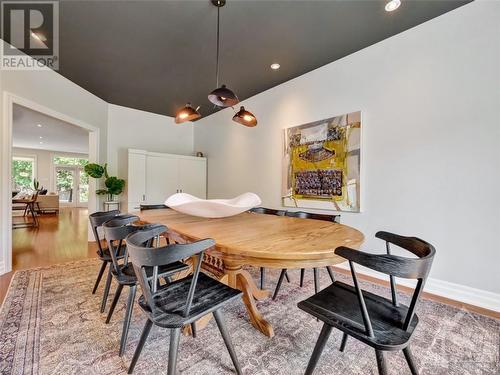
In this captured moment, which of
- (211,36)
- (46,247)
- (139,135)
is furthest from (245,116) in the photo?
(46,247)

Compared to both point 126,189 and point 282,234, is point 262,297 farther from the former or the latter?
point 126,189

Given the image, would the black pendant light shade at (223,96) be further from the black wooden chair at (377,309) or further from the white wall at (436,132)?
the white wall at (436,132)

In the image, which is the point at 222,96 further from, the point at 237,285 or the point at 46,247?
the point at 46,247

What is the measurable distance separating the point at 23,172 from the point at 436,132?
13.6m

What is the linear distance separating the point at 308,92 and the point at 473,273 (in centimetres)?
274

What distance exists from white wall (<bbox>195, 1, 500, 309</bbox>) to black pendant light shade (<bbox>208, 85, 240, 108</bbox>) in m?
1.65

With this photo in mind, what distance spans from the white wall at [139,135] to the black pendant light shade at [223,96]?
11.3 feet

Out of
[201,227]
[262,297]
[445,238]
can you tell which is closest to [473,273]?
[445,238]

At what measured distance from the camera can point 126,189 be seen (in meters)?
4.39

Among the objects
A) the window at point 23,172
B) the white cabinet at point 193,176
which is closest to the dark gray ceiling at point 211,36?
the white cabinet at point 193,176

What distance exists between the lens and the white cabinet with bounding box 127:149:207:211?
4277mm

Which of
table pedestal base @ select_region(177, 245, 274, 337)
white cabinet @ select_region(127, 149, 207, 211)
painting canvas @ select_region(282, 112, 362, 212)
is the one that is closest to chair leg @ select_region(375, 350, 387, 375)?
table pedestal base @ select_region(177, 245, 274, 337)

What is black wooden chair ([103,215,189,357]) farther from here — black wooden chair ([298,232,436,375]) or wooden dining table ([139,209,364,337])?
black wooden chair ([298,232,436,375])

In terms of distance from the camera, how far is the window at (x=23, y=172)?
368 inches
